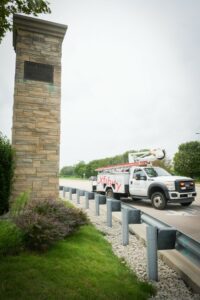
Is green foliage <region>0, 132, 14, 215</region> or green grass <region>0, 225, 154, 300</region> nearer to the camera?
green grass <region>0, 225, 154, 300</region>

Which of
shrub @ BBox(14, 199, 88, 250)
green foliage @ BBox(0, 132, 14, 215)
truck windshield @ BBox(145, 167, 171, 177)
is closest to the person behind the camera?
shrub @ BBox(14, 199, 88, 250)

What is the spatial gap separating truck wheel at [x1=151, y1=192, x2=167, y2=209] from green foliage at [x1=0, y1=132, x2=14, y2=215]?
6.43 metres

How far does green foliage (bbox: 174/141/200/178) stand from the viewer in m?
44.0

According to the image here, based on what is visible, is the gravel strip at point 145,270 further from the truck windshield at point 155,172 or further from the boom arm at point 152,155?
the boom arm at point 152,155

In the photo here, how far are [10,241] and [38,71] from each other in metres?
5.97

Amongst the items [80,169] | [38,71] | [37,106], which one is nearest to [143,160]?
[37,106]

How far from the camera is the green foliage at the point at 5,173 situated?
21.8ft

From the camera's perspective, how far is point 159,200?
10.4 m

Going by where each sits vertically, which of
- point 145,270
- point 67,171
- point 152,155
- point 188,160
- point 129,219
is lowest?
point 145,270

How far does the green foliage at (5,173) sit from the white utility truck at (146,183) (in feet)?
21.3

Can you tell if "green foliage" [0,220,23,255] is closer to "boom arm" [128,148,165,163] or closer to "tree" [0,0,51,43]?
"tree" [0,0,51,43]

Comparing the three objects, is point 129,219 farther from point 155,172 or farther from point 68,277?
point 155,172

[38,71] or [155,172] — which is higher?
[38,71]

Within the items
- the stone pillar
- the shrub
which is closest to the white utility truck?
the stone pillar
